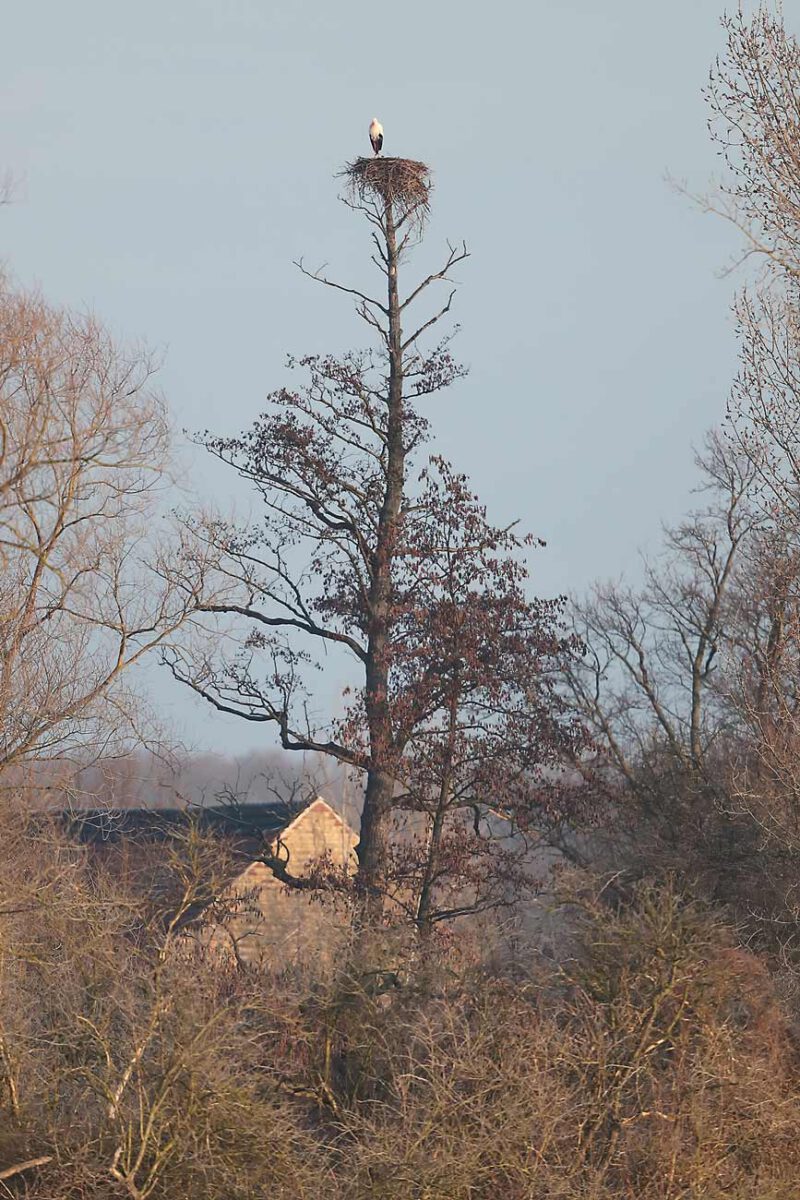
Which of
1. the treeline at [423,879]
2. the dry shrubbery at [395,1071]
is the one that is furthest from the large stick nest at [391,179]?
the dry shrubbery at [395,1071]

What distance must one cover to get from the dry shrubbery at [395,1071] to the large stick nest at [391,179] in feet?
41.1

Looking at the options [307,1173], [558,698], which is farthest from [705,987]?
[558,698]

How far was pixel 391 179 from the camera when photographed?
2138 cm

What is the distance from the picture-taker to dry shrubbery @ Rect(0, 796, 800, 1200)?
9.48 m

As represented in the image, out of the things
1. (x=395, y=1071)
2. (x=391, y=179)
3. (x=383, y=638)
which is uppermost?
(x=391, y=179)

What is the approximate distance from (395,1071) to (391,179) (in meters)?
14.3

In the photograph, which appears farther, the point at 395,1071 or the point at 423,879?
the point at 423,879

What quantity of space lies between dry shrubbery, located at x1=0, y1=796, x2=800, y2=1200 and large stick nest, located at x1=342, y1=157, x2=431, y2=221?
12.5m

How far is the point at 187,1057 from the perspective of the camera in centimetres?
937

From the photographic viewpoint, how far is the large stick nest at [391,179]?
21.2 m

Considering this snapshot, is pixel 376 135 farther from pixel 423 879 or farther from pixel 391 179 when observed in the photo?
pixel 423 879

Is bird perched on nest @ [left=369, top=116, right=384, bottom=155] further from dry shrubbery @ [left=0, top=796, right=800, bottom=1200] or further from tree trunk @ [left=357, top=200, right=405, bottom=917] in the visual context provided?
dry shrubbery @ [left=0, top=796, right=800, bottom=1200]

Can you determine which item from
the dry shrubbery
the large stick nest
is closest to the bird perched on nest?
the large stick nest

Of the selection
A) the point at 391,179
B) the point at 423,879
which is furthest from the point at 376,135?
the point at 423,879
